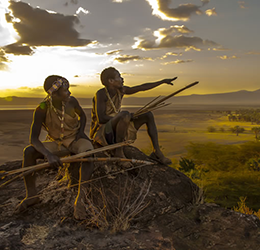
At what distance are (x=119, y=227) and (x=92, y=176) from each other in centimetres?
98

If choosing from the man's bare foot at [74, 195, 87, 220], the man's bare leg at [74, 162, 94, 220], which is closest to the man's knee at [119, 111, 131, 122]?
the man's bare leg at [74, 162, 94, 220]

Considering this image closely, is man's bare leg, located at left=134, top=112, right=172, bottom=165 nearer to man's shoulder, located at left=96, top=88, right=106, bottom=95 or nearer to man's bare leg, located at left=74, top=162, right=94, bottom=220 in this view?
man's shoulder, located at left=96, top=88, right=106, bottom=95

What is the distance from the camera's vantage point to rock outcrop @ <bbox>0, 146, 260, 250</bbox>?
3338mm

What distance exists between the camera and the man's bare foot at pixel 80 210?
3690 millimetres

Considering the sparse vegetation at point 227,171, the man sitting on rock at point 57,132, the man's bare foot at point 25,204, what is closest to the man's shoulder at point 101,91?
the man sitting on rock at point 57,132

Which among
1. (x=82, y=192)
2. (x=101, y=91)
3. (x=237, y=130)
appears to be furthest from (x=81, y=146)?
(x=237, y=130)

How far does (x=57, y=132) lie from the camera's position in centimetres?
405

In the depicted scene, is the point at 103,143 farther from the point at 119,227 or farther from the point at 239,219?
the point at 239,219

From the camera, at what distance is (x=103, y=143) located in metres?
4.29

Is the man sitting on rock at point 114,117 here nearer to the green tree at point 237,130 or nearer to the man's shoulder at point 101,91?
the man's shoulder at point 101,91

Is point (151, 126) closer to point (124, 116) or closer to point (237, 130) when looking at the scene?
point (124, 116)

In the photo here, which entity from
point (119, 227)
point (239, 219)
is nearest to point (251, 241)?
point (239, 219)

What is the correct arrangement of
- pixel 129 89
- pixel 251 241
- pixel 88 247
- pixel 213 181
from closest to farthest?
pixel 88 247, pixel 251 241, pixel 129 89, pixel 213 181

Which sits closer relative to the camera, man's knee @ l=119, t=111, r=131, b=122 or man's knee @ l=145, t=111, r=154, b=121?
man's knee @ l=119, t=111, r=131, b=122
